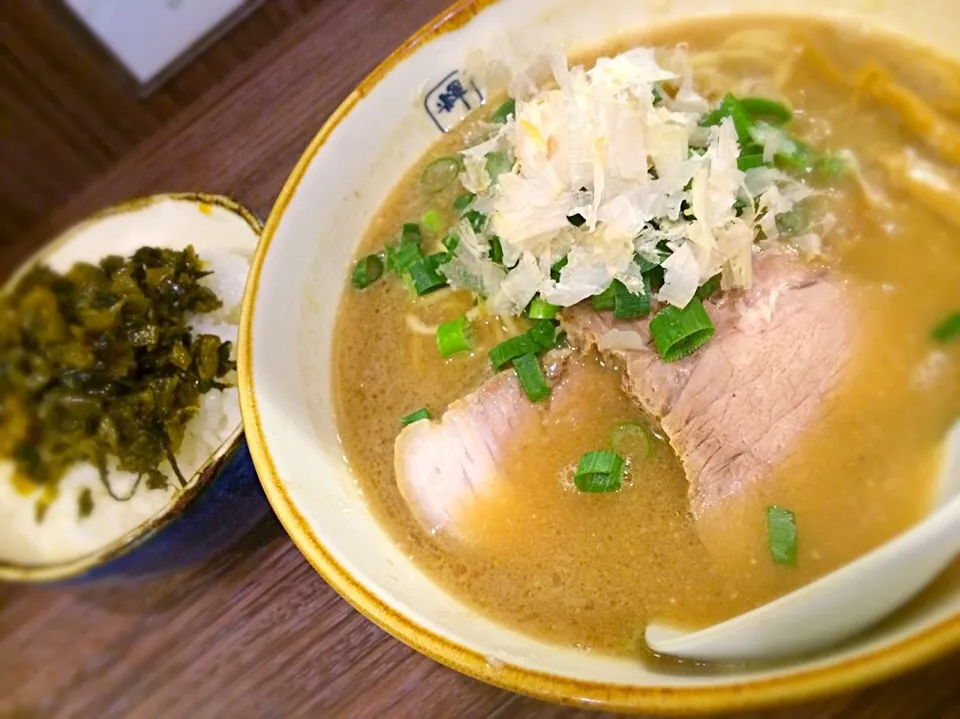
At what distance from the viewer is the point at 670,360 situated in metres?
1.16

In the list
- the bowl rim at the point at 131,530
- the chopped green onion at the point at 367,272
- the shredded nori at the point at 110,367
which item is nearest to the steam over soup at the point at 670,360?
the chopped green onion at the point at 367,272

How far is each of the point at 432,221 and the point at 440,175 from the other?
0.12 m

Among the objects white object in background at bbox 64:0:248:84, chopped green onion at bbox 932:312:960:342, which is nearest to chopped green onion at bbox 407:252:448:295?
chopped green onion at bbox 932:312:960:342

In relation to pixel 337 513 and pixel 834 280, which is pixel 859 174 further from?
pixel 337 513

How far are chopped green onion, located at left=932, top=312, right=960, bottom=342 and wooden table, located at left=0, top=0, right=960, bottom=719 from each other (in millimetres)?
441

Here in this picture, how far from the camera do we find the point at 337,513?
46.7 inches

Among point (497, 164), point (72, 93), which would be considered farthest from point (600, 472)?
point (72, 93)

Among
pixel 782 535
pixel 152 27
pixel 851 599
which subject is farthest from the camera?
pixel 152 27

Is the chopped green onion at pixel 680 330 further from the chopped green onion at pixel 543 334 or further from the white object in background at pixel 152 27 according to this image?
the white object in background at pixel 152 27

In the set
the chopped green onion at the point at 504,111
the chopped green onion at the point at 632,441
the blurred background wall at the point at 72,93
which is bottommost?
the chopped green onion at the point at 632,441

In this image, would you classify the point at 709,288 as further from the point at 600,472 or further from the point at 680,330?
the point at 600,472

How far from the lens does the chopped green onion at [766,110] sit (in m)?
1.38

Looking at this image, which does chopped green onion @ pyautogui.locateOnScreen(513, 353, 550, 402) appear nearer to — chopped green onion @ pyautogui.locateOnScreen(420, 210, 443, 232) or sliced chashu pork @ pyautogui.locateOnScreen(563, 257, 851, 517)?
sliced chashu pork @ pyautogui.locateOnScreen(563, 257, 851, 517)

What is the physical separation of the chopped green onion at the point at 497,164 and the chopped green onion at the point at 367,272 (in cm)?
30
